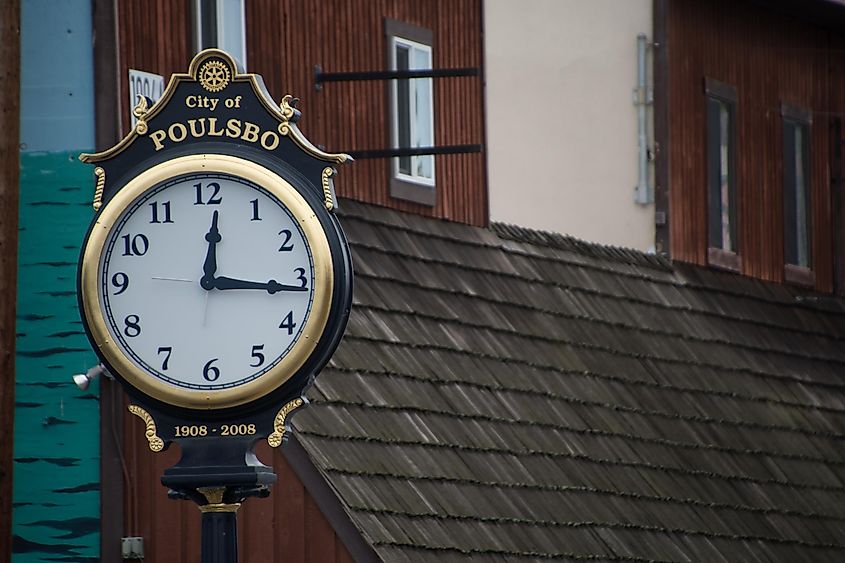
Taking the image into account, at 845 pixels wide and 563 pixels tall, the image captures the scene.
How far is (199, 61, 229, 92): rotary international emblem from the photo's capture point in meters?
8.97

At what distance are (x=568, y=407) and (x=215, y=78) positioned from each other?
8847mm

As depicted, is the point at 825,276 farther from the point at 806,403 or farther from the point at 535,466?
the point at 535,466

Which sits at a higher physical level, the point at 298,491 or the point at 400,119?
the point at 400,119

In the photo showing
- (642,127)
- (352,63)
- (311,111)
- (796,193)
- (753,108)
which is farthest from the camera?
(796,193)

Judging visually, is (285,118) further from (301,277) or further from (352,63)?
(352,63)

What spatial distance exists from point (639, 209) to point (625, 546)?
5.59 meters

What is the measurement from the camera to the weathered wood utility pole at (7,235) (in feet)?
42.8

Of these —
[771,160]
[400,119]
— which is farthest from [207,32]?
[771,160]

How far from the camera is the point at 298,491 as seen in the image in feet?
44.7

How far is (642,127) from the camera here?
70.2 ft

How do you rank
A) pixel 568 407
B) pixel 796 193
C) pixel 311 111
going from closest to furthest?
pixel 311 111
pixel 568 407
pixel 796 193

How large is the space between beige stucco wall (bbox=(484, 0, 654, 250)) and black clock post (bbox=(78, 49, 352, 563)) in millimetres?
10818

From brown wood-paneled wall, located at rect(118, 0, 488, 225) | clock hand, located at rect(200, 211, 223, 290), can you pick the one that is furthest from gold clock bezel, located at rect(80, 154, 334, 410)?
brown wood-paneled wall, located at rect(118, 0, 488, 225)

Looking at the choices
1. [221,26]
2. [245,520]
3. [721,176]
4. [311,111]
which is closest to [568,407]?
[311,111]
